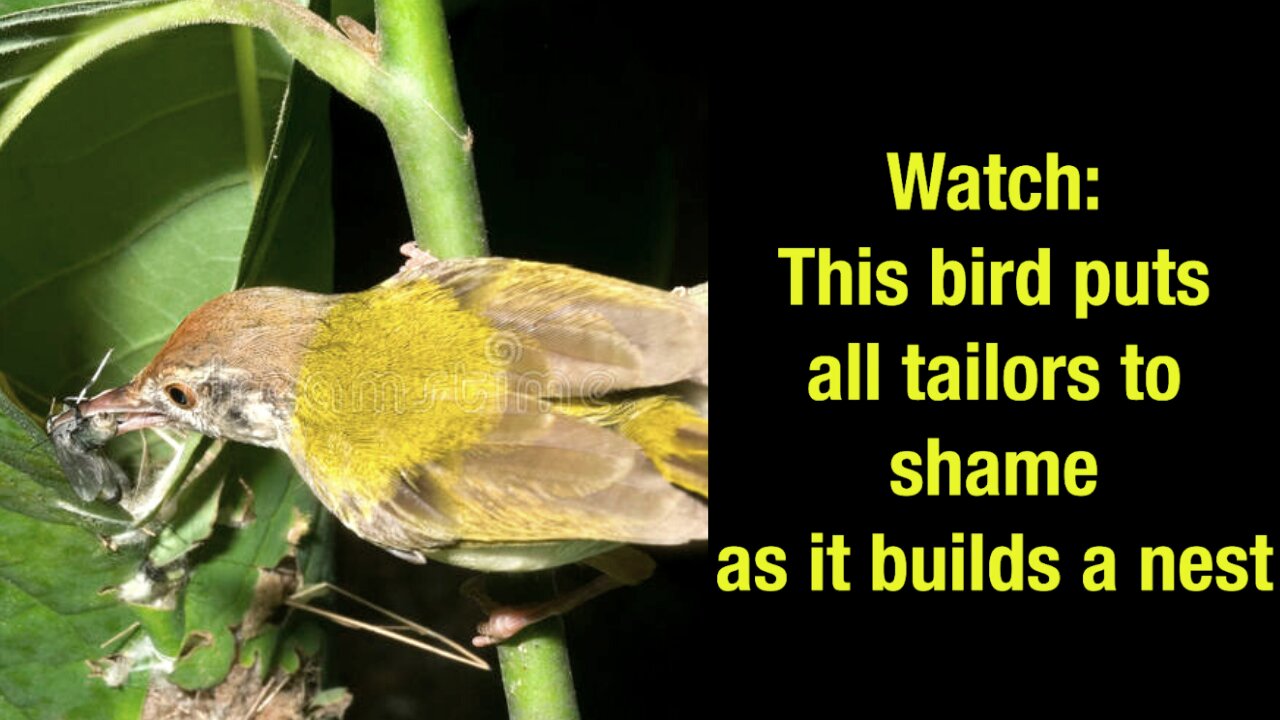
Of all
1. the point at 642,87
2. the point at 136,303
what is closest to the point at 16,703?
the point at 136,303

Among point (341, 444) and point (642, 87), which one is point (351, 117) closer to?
point (642, 87)

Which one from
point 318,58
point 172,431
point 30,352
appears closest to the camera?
point 318,58

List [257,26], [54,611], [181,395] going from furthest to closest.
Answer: [54,611] < [181,395] < [257,26]

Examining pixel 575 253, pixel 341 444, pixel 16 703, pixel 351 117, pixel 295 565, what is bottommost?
pixel 16 703

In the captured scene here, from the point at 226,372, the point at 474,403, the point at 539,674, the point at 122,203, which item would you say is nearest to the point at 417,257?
the point at 474,403

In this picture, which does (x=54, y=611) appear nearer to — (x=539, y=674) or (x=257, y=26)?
(x=539, y=674)

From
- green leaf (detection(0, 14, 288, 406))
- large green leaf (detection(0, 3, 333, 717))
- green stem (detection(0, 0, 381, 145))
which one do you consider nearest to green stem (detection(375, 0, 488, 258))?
green stem (detection(0, 0, 381, 145))

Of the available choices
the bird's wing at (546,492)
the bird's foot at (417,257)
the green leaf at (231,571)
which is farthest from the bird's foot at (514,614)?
the bird's foot at (417,257)

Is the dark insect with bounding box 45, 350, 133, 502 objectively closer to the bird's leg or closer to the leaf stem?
the leaf stem
